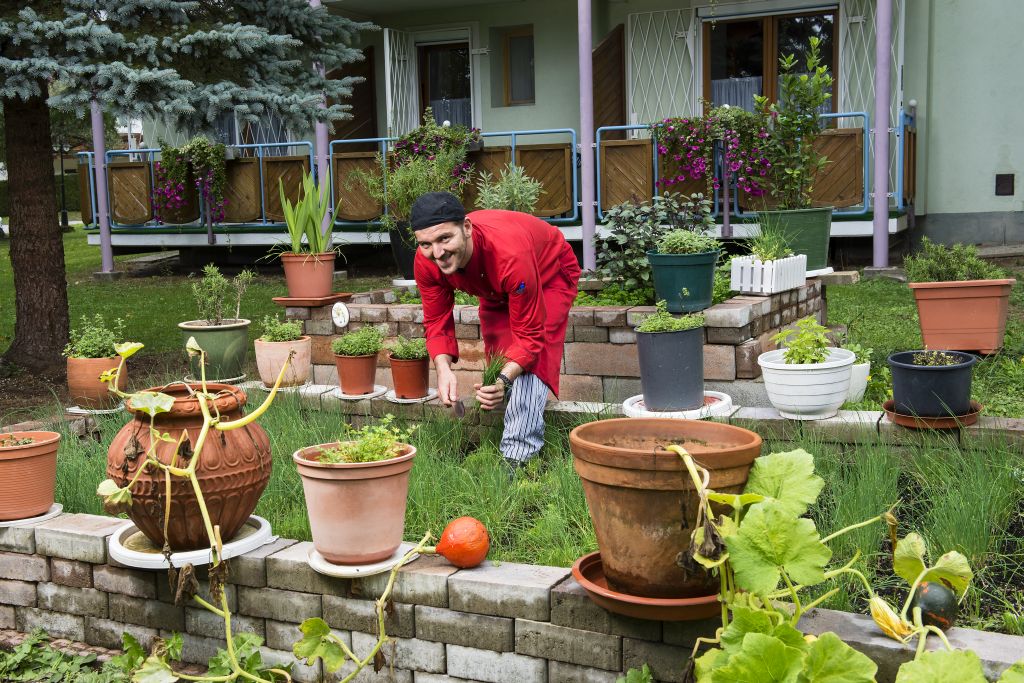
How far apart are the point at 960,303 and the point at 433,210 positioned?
11.0 feet

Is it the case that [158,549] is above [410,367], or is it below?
below

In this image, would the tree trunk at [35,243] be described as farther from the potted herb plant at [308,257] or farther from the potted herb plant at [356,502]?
the potted herb plant at [356,502]

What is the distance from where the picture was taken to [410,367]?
512 cm

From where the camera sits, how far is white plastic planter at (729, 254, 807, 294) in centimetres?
536

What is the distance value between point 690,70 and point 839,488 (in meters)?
9.35

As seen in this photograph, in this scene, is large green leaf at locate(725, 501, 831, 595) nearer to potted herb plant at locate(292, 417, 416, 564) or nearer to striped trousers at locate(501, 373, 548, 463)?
potted herb plant at locate(292, 417, 416, 564)

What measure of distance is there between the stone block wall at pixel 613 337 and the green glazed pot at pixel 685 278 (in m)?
0.09

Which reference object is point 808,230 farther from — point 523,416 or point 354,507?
point 354,507

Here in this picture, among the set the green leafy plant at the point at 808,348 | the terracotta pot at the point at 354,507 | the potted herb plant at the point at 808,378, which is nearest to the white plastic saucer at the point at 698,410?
the potted herb plant at the point at 808,378

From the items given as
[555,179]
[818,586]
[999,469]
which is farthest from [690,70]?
[818,586]

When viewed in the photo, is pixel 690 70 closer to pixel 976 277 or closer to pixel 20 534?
pixel 976 277

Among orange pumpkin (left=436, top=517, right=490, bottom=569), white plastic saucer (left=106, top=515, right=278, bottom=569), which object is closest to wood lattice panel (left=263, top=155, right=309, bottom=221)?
white plastic saucer (left=106, top=515, right=278, bottom=569)

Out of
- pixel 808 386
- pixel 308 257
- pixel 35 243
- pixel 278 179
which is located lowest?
pixel 808 386

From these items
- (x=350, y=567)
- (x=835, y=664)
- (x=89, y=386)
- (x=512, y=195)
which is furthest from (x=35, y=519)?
(x=512, y=195)
